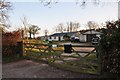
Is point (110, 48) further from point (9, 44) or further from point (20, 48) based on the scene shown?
point (9, 44)

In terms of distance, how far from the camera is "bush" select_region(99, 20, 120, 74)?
9.27 meters

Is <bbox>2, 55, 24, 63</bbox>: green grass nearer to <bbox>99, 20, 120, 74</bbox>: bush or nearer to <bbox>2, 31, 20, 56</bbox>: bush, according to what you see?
<bbox>2, 31, 20, 56</bbox>: bush

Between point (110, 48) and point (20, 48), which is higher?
point (110, 48)

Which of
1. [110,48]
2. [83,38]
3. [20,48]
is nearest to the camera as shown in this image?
[110,48]

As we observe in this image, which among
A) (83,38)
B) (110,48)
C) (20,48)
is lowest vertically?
(20,48)

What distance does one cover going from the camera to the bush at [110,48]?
9.27 metres

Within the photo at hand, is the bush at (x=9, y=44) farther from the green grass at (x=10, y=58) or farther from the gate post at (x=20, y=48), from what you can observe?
the green grass at (x=10, y=58)

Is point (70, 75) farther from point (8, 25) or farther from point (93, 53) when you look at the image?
point (8, 25)

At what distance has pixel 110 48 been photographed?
965 cm

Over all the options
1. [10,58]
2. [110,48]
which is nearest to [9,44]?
[10,58]

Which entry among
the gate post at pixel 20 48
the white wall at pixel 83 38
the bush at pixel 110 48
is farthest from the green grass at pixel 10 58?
the white wall at pixel 83 38

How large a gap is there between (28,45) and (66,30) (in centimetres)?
8996

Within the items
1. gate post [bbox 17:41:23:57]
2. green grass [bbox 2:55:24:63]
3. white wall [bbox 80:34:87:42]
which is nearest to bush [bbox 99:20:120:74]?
green grass [bbox 2:55:24:63]

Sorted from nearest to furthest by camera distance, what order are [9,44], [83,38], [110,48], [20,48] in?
[110,48], [20,48], [9,44], [83,38]
